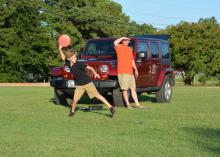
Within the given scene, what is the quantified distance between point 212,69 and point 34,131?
121ft

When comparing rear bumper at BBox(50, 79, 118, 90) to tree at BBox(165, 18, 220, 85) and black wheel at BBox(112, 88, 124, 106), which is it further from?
tree at BBox(165, 18, 220, 85)

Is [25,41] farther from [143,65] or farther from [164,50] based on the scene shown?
[143,65]

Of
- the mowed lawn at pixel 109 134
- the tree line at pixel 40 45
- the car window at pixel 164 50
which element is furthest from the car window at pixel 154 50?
the tree line at pixel 40 45

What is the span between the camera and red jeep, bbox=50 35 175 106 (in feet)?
47.6

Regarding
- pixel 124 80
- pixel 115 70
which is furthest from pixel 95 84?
pixel 124 80

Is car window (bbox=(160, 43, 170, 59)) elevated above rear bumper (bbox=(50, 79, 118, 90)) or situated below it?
above

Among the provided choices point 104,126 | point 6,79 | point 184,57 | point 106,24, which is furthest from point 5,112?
point 106,24

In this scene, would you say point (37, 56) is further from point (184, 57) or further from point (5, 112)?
point (5, 112)

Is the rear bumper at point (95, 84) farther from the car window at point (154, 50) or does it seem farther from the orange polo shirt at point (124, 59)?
the car window at point (154, 50)

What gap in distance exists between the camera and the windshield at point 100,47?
15812 mm

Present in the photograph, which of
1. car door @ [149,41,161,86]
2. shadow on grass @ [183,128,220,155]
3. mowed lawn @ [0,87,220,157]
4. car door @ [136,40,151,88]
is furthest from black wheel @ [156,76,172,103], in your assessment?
shadow on grass @ [183,128,220,155]

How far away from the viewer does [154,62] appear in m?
16.6

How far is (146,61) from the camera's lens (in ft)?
52.8

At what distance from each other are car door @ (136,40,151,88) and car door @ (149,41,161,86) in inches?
9.7
